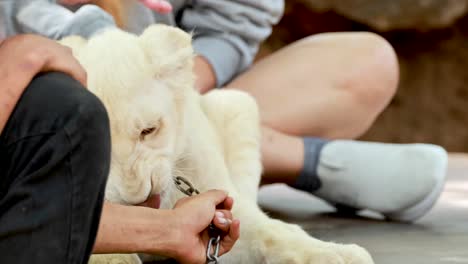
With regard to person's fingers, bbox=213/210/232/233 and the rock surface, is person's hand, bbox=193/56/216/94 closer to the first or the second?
person's fingers, bbox=213/210/232/233

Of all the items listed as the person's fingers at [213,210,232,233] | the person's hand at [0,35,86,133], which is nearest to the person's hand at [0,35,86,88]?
the person's hand at [0,35,86,133]

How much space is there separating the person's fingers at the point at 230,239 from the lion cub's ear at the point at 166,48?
0.19m

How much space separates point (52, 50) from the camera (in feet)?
2.88

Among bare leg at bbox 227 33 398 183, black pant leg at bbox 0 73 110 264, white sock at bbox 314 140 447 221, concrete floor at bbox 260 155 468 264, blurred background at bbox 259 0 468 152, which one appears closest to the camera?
black pant leg at bbox 0 73 110 264

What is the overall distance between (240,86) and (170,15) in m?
0.19

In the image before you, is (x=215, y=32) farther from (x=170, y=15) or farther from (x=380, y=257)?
(x=380, y=257)

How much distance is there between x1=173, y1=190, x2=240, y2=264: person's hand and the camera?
1.00m

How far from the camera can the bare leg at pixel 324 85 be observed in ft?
5.68

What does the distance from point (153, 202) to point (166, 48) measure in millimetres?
179

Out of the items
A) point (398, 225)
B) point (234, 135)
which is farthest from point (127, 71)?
point (398, 225)

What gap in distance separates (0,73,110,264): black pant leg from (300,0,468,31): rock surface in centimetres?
276

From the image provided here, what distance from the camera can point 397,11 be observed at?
138 inches

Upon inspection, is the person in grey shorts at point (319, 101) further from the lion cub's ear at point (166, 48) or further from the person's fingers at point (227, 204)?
the person's fingers at point (227, 204)

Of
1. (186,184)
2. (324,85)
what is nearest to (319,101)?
(324,85)
